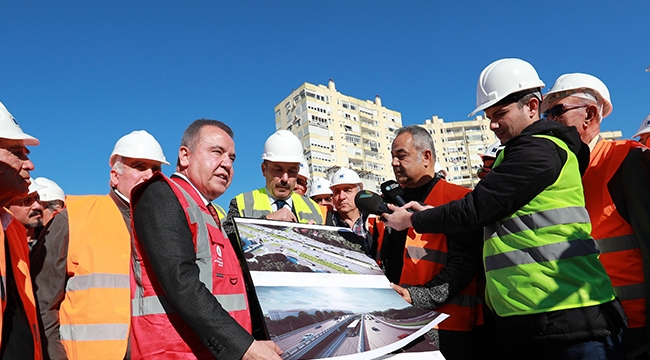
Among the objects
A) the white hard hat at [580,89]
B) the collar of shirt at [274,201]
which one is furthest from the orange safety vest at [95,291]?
the white hard hat at [580,89]

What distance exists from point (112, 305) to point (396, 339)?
2.31m

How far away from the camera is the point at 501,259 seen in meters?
2.83

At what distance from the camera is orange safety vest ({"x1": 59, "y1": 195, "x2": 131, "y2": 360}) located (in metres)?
3.41

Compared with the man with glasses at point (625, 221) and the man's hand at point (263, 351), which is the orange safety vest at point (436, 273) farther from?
the man's hand at point (263, 351)

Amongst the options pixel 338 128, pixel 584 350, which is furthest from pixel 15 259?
pixel 338 128

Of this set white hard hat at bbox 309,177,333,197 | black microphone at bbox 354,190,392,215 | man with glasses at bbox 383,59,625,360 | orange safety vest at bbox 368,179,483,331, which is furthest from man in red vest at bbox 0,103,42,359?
white hard hat at bbox 309,177,333,197

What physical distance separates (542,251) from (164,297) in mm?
2158

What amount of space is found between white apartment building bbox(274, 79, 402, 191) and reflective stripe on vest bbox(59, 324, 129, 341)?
64830 mm

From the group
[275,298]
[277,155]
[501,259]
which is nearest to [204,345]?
[275,298]

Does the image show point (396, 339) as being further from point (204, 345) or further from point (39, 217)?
point (39, 217)

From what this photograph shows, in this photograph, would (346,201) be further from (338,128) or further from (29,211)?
→ (338,128)

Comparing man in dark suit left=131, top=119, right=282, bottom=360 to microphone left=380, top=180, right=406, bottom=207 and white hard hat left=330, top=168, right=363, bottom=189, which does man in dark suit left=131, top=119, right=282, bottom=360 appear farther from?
white hard hat left=330, top=168, right=363, bottom=189

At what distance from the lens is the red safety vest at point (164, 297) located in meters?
2.36

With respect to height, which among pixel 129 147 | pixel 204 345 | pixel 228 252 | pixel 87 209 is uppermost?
pixel 129 147
